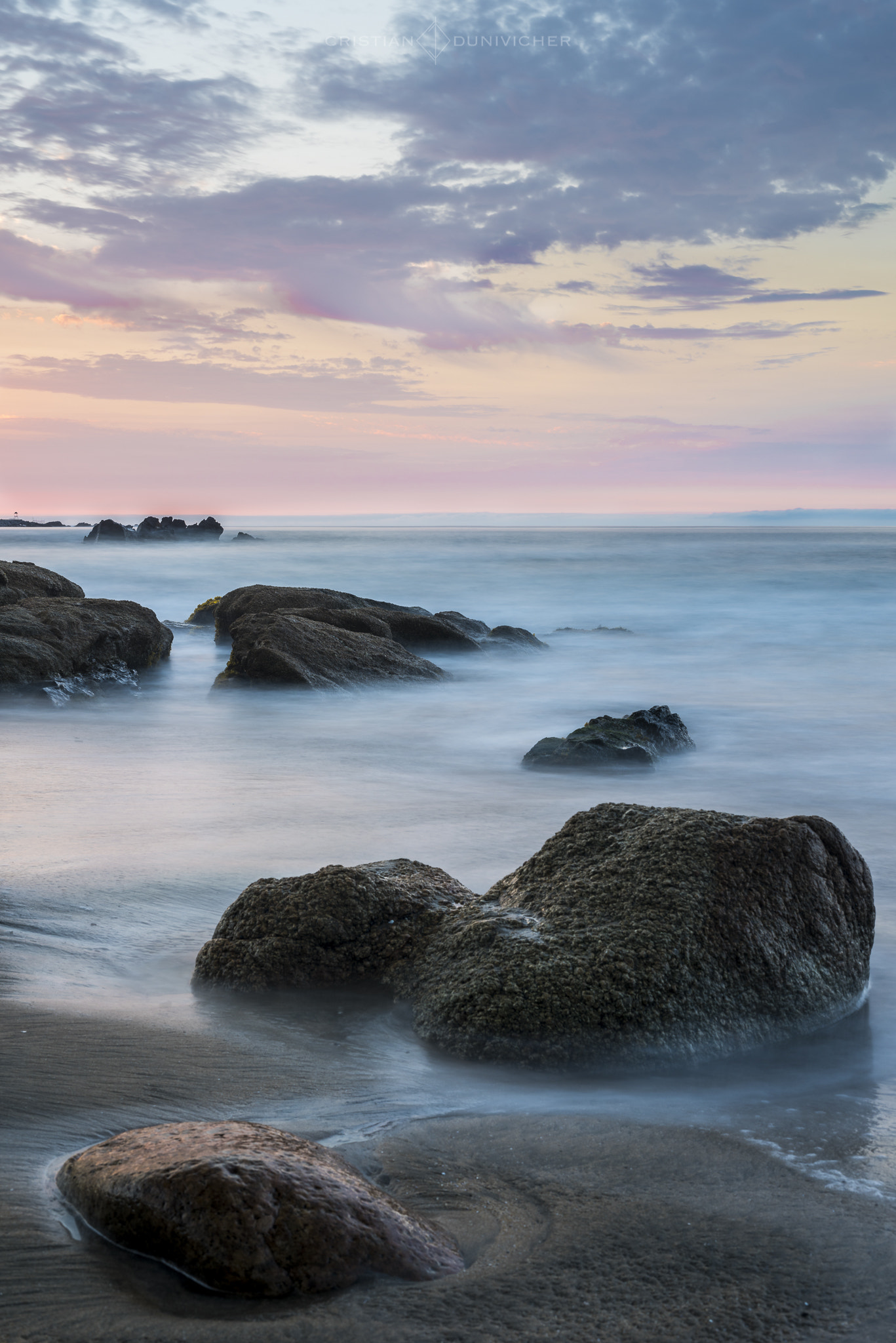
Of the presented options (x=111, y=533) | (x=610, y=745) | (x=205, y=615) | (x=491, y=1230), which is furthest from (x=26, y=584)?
(x=111, y=533)

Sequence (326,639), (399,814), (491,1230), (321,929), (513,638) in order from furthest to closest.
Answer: (513,638) → (326,639) → (399,814) → (321,929) → (491,1230)

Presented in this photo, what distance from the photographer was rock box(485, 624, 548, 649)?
629 inches

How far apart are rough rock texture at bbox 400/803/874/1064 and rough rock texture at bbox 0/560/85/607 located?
33.9 feet

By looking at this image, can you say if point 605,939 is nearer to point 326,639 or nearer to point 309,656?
point 309,656

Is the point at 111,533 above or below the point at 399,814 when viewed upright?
above

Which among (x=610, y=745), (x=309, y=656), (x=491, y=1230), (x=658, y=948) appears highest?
(x=309, y=656)

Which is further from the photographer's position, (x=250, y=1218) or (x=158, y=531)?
(x=158, y=531)

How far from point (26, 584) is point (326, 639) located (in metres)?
4.14

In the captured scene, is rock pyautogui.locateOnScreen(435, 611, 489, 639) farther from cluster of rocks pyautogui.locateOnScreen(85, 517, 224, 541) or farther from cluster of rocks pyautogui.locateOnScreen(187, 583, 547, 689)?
cluster of rocks pyautogui.locateOnScreen(85, 517, 224, 541)

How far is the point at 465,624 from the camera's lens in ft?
56.1

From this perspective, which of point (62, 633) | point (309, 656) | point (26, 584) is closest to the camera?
point (62, 633)

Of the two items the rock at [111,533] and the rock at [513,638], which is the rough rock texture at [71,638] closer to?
the rock at [513,638]

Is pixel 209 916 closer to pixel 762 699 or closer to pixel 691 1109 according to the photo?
pixel 691 1109

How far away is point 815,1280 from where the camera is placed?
6.79 feet
